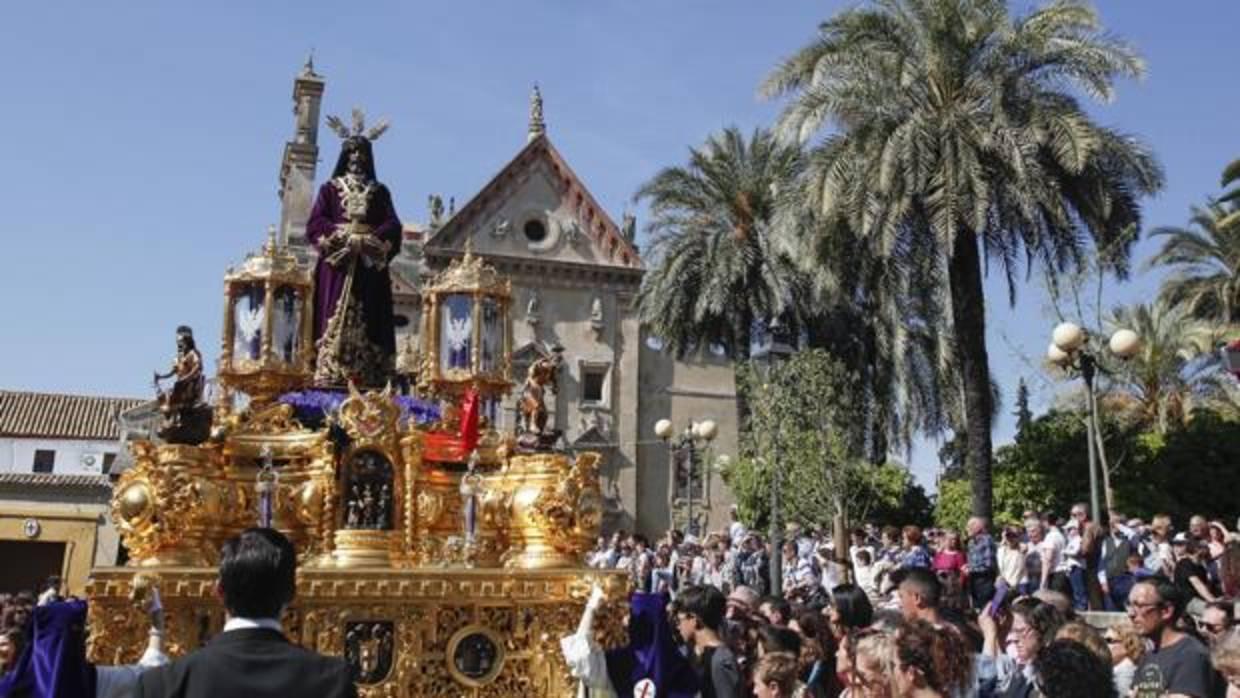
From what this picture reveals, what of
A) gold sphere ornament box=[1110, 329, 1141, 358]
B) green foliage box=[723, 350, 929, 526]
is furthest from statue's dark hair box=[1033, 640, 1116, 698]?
green foliage box=[723, 350, 929, 526]

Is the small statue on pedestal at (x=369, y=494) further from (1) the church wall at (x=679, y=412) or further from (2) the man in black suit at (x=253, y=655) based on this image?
(1) the church wall at (x=679, y=412)

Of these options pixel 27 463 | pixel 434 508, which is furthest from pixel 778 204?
pixel 27 463


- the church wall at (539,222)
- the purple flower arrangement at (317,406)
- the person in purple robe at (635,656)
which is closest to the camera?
the person in purple robe at (635,656)

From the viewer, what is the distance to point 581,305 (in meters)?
47.0

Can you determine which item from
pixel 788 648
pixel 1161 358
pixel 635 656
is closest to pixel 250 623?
pixel 788 648

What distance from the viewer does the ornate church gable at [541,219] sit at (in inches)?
1810

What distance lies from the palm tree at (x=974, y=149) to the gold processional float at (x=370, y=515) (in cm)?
1126

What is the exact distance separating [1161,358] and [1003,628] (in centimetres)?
3333

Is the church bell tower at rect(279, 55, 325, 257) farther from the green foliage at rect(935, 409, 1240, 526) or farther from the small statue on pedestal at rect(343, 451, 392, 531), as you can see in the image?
the small statue on pedestal at rect(343, 451, 392, 531)

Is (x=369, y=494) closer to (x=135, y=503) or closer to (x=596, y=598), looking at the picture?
(x=135, y=503)

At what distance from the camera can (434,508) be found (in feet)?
36.0

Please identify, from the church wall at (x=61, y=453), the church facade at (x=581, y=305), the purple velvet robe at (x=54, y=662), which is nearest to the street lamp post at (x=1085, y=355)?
the purple velvet robe at (x=54, y=662)

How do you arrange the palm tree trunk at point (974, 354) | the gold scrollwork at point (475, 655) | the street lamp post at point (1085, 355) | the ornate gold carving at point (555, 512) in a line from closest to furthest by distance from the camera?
the gold scrollwork at point (475, 655), the ornate gold carving at point (555, 512), the street lamp post at point (1085, 355), the palm tree trunk at point (974, 354)

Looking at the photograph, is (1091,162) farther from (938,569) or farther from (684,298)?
(684,298)
